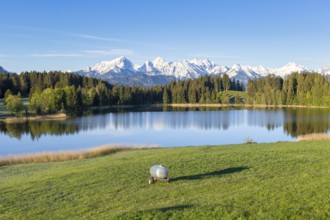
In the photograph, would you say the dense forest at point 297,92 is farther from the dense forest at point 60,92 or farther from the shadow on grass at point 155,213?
the shadow on grass at point 155,213

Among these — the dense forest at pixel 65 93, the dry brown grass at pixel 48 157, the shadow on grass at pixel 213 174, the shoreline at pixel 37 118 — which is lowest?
the dry brown grass at pixel 48 157

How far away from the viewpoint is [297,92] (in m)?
168

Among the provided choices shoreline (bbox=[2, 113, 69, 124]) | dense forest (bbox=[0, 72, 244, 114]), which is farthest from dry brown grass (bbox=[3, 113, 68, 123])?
dense forest (bbox=[0, 72, 244, 114])

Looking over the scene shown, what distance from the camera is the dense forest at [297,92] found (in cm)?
15188

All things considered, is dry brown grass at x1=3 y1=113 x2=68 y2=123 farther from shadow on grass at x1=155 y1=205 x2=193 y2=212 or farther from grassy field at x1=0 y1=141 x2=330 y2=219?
shadow on grass at x1=155 y1=205 x2=193 y2=212

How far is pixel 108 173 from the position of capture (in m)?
21.5

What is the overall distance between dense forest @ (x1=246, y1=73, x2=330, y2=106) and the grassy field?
14028cm

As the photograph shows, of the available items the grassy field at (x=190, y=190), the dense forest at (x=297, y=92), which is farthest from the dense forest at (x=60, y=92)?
the grassy field at (x=190, y=190)

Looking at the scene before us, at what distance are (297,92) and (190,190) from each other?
548 ft

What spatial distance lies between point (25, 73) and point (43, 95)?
84.9 m

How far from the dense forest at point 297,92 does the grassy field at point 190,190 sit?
5523 inches

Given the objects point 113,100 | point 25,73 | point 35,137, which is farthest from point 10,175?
point 25,73

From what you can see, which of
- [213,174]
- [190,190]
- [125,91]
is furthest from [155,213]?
[125,91]

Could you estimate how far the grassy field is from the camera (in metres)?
11.9
